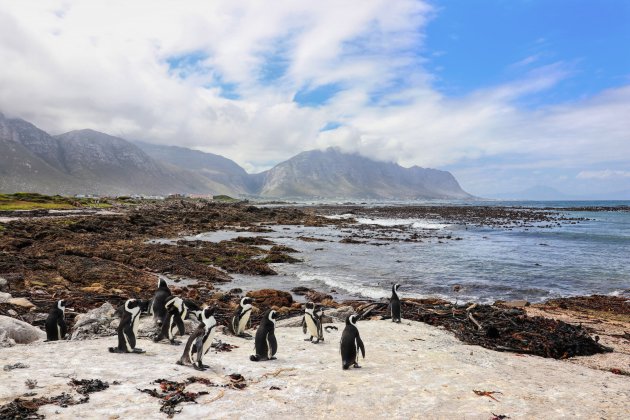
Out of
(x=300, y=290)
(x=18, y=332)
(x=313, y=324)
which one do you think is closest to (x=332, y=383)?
(x=313, y=324)

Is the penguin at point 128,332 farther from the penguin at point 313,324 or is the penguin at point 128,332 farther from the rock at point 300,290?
the rock at point 300,290

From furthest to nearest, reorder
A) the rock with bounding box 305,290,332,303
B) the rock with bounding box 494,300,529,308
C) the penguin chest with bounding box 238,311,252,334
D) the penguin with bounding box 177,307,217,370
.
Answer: the rock with bounding box 305,290,332,303
the rock with bounding box 494,300,529,308
the penguin chest with bounding box 238,311,252,334
the penguin with bounding box 177,307,217,370

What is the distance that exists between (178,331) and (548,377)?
8.13 metres

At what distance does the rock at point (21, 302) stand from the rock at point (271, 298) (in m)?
7.04

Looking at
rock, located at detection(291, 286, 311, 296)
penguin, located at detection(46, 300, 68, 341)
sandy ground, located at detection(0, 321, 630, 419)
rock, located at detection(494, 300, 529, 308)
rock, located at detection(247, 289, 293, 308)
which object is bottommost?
rock, located at detection(494, 300, 529, 308)

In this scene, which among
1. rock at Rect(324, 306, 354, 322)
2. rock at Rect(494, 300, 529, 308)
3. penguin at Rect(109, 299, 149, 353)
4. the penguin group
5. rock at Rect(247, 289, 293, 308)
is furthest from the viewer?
rock at Rect(494, 300, 529, 308)

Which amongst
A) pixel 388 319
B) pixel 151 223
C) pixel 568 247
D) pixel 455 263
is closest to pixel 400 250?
pixel 455 263

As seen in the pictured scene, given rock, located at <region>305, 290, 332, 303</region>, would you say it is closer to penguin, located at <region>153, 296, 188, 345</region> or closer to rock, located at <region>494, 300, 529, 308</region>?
rock, located at <region>494, 300, 529, 308</region>

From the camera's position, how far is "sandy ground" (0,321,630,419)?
594 centimetres

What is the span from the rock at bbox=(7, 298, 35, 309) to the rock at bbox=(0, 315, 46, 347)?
3081mm

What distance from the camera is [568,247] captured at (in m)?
37.2

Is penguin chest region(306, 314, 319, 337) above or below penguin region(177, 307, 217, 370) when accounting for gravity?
below

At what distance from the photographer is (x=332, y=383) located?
7.21 meters

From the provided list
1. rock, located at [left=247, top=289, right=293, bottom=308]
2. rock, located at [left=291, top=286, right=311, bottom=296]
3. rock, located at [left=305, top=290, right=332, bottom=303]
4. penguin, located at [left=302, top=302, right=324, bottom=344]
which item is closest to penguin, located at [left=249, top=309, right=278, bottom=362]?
penguin, located at [left=302, top=302, right=324, bottom=344]
